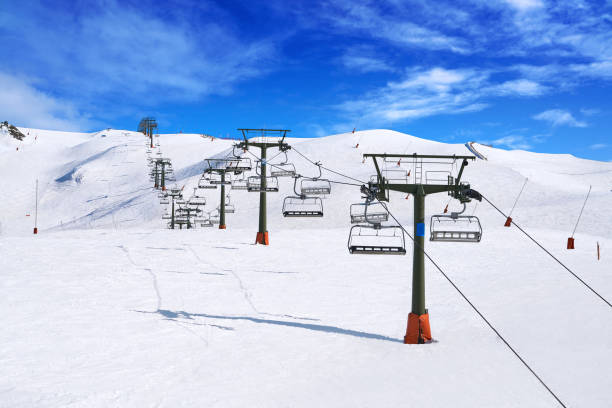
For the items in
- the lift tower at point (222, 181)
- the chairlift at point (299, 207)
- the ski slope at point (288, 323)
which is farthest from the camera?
the lift tower at point (222, 181)

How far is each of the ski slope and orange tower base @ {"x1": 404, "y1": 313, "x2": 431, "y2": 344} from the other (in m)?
0.28

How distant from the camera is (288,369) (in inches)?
325

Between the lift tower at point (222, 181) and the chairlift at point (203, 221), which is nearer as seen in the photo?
the lift tower at point (222, 181)

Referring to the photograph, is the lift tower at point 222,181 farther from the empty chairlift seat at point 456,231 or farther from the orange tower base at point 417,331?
the orange tower base at point 417,331

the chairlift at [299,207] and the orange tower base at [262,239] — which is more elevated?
the chairlift at [299,207]

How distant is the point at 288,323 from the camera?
1142 centimetres

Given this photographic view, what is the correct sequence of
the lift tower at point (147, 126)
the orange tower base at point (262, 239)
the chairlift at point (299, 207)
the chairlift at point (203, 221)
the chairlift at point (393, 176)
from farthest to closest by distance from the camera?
the lift tower at point (147, 126) < the chairlift at point (203, 221) < the orange tower base at point (262, 239) < the chairlift at point (299, 207) < the chairlift at point (393, 176)

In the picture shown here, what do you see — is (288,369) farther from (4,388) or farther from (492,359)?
(4,388)

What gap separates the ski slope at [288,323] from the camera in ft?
23.4

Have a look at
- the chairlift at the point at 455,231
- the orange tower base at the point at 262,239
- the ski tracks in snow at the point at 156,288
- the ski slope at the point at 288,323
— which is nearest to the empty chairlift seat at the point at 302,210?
the orange tower base at the point at 262,239

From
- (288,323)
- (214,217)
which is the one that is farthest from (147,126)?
(288,323)

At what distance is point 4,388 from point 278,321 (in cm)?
624

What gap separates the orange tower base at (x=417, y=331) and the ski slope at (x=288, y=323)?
28cm

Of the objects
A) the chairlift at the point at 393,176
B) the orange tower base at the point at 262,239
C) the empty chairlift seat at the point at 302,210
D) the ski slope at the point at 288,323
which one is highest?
the chairlift at the point at 393,176
